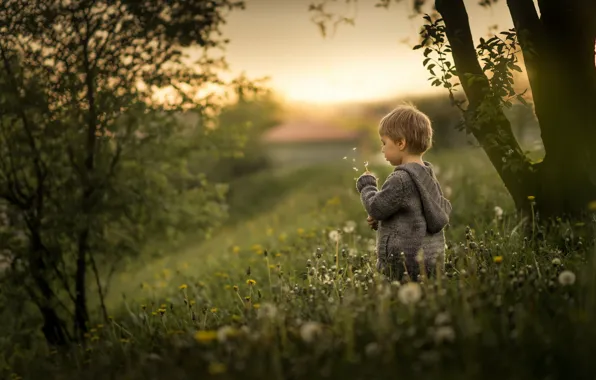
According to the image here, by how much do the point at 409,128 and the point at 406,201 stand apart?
0.52m

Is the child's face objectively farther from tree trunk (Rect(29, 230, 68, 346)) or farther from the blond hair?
tree trunk (Rect(29, 230, 68, 346))

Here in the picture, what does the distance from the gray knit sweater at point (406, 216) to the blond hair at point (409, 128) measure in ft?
0.55

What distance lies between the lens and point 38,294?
705cm

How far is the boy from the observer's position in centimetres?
456

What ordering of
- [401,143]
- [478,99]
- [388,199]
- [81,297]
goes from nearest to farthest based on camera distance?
[388,199] < [401,143] < [478,99] < [81,297]

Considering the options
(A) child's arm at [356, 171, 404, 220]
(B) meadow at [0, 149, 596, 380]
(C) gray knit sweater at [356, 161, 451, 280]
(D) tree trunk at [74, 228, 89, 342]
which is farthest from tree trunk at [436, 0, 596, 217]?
(D) tree trunk at [74, 228, 89, 342]

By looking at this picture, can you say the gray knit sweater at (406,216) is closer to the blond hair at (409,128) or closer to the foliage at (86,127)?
the blond hair at (409,128)

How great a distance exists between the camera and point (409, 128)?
461cm

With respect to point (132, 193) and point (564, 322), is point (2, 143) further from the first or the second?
point (564, 322)

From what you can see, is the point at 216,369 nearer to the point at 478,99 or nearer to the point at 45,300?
the point at 478,99

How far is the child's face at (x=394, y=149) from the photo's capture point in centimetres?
465

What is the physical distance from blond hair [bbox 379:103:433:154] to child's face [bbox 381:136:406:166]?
3cm

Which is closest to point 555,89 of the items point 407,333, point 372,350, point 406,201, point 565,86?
point 565,86

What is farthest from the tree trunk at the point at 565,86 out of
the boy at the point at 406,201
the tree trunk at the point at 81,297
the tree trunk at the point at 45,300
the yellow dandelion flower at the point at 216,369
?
the tree trunk at the point at 45,300
